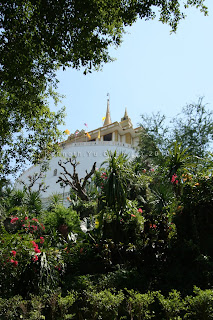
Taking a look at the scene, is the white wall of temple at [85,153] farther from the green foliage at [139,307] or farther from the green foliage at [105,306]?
the green foliage at [139,307]

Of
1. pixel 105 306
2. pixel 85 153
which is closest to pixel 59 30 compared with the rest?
pixel 105 306

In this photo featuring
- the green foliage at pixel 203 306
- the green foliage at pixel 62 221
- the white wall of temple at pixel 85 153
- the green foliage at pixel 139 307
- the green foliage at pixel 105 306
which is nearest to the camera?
the green foliage at pixel 203 306

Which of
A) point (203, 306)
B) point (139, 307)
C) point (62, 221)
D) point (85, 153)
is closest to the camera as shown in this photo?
point (203, 306)

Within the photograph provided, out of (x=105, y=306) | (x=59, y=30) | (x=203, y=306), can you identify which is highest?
(x=59, y=30)

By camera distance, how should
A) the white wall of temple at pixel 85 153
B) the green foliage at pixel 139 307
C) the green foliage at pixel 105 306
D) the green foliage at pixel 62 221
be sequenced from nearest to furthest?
the green foliage at pixel 139 307 → the green foliage at pixel 105 306 → the green foliage at pixel 62 221 → the white wall of temple at pixel 85 153

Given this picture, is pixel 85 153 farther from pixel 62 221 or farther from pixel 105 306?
pixel 105 306

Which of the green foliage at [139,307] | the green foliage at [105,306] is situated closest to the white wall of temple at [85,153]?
the green foliage at [105,306]

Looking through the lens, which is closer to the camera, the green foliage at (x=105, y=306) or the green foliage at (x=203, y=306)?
the green foliage at (x=203, y=306)

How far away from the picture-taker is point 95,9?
5.68 metres

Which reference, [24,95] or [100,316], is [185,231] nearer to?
[100,316]

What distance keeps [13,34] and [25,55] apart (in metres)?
0.43

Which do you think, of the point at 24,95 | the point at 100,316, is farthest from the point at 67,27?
the point at 100,316

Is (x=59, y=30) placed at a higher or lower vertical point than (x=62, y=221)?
higher

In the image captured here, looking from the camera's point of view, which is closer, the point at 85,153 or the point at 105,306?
the point at 105,306
